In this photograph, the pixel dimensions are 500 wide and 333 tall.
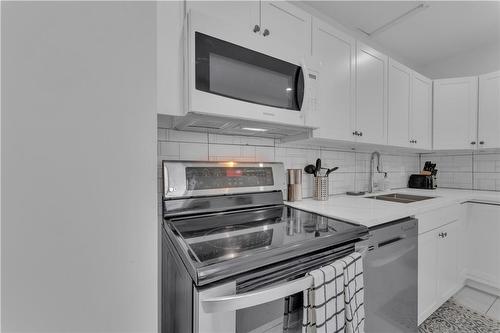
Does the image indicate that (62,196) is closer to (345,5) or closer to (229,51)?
(229,51)

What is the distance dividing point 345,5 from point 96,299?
2.33 metres

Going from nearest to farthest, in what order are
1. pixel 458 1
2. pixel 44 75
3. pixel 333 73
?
pixel 44 75
pixel 333 73
pixel 458 1

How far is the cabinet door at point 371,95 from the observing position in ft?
5.32

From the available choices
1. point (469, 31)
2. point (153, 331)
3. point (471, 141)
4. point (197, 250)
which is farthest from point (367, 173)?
point (153, 331)

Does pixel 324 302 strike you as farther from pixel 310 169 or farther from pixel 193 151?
pixel 310 169

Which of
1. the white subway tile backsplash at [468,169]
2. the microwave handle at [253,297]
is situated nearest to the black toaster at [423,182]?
the white subway tile backsplash at [468,169]

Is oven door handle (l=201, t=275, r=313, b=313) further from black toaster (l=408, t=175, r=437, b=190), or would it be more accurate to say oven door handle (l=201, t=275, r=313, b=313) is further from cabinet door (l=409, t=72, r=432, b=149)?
black toaster (l=408, t=175, r=437, b=190)

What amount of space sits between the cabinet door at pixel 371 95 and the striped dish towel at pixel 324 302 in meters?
1.14

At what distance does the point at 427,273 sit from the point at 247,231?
1.36m

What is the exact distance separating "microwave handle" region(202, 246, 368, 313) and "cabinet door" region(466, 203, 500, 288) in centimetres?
215

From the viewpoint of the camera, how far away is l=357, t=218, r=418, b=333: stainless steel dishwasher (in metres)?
1.05

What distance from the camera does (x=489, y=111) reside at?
2.14 m

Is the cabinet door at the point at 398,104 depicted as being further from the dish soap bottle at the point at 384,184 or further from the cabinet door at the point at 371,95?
the dish soap bottle at the point at 384,184

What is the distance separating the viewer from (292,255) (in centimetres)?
74
